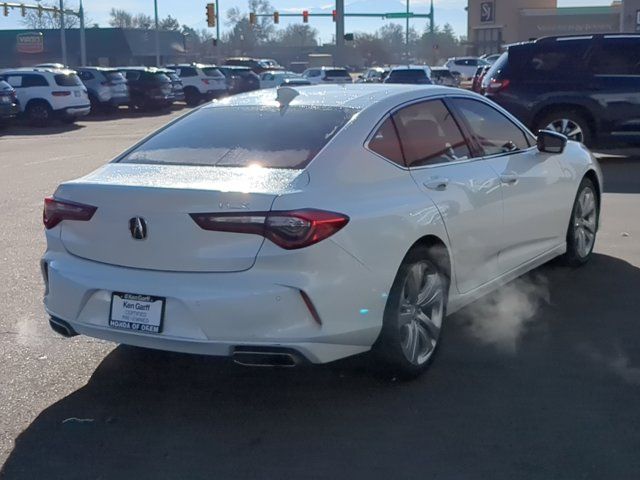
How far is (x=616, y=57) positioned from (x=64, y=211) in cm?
1188

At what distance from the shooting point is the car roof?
5723 mm

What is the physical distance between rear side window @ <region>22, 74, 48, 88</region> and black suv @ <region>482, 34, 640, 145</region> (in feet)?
58.0

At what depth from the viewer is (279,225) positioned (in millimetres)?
4551

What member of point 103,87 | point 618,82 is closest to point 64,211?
point 618,82

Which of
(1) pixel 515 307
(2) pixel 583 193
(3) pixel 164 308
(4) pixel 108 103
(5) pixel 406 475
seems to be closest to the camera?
(5) pixel 406 475

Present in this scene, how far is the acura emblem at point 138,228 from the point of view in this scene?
476 centimetres

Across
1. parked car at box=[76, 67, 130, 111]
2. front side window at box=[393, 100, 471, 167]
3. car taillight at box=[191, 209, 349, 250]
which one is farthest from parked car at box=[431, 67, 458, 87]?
car taillight at box=[191, 209, 349, 250]

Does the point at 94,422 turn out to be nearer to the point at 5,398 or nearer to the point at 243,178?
the point at 5,398

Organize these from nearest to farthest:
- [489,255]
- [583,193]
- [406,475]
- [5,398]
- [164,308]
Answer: [406,475] → [164,308] → [5,398] → [489,255] → [583,193]

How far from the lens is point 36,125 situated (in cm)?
2969

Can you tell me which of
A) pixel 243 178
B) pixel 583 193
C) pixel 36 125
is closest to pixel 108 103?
pixel 36 125

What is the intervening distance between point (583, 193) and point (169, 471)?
4.74 metres

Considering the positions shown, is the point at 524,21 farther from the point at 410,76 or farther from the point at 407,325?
the point at 407,325

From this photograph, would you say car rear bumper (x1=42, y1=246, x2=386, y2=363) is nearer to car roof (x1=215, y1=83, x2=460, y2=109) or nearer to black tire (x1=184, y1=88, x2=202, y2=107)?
car roof (x1=215, y1=83, x2=460, y2=109)
